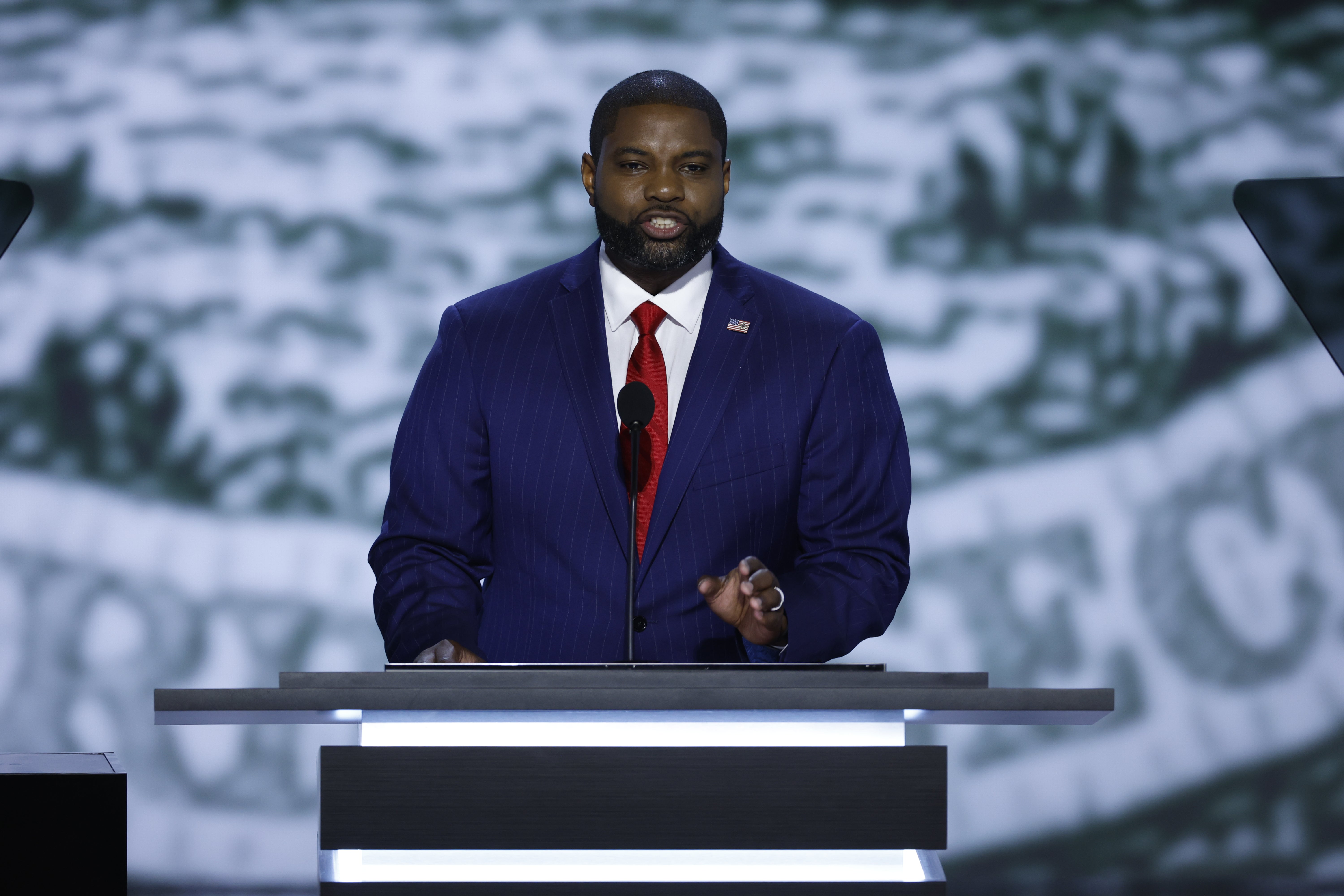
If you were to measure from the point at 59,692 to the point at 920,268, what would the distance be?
2807mm

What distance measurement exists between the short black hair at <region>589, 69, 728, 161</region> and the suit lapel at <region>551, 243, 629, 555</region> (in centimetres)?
20

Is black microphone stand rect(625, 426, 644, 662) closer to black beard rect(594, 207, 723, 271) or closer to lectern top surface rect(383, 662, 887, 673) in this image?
lectern top surface rect(383, 662, 887, 673)

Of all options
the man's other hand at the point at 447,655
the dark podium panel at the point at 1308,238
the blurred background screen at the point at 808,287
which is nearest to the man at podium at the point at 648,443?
the man's other hand at the point at 447,655

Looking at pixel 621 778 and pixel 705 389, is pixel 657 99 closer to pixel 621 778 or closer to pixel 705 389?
pixel 705 389

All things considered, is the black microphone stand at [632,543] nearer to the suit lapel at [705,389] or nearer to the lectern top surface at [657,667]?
the lectern top surface at [657,667]

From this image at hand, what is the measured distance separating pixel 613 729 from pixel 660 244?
1.03m

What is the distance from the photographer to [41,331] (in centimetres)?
421

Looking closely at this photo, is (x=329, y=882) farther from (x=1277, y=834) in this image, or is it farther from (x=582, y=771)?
(x=1277, y=834)

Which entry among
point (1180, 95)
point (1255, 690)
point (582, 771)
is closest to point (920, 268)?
point (1180, 95)

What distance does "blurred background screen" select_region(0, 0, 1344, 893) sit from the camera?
416 centimetres

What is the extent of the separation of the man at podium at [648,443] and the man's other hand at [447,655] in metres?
0.24

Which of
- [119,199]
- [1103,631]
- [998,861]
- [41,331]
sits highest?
[119,199]

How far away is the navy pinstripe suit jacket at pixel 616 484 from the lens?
2.00 meters

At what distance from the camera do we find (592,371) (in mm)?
2092
